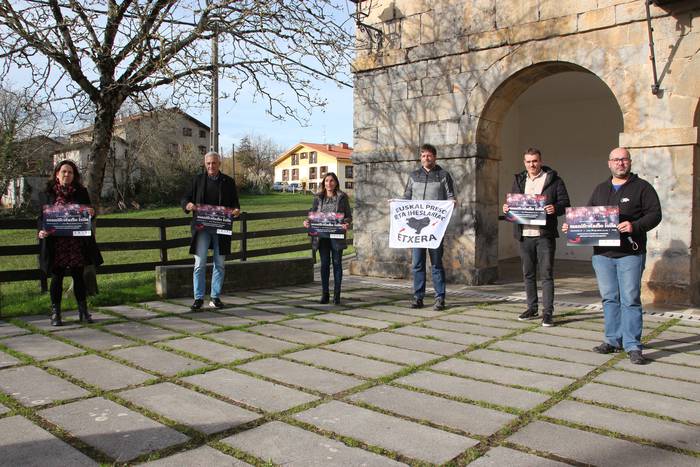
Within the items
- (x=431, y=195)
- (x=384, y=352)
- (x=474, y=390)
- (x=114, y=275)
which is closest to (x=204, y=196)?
(x=431, y=195)

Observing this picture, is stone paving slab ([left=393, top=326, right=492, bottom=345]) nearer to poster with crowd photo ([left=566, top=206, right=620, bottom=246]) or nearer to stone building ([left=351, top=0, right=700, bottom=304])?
poster with crowd photo ([left=566, top=206, right=620, bottom=246])

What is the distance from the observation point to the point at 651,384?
3.83m

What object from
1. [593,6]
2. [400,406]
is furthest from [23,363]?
[593,6]

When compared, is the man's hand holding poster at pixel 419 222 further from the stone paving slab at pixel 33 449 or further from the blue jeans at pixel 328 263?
the stone paving slab at pixel 33 449

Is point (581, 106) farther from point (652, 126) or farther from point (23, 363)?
point (23, 363)

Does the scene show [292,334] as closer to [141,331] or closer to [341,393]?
[141,331]

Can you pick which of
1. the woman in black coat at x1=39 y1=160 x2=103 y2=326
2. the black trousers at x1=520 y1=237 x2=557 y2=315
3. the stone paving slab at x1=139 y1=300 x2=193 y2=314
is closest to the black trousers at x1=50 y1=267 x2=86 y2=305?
the woman in black coat at x1=39 y1=160 x2=103 y2=326

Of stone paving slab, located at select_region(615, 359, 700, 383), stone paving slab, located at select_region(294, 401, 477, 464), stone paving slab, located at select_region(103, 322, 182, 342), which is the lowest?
stone paving slab, located at select_region(615, 359, 700, 383)

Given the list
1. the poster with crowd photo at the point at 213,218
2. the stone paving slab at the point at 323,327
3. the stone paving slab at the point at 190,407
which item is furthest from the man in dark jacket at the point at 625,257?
the poster with crowd photo at the point at 213,218

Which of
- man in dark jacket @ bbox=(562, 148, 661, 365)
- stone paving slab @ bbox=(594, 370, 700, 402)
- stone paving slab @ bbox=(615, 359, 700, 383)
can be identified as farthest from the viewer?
man in dark jacket @ bbox=(562, 148, 661, 365)

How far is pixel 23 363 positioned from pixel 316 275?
20.2 ft

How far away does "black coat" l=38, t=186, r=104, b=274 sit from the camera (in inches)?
222

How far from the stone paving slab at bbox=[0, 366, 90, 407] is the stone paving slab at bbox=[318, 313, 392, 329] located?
8.92ft

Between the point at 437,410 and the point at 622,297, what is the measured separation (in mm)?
2062
